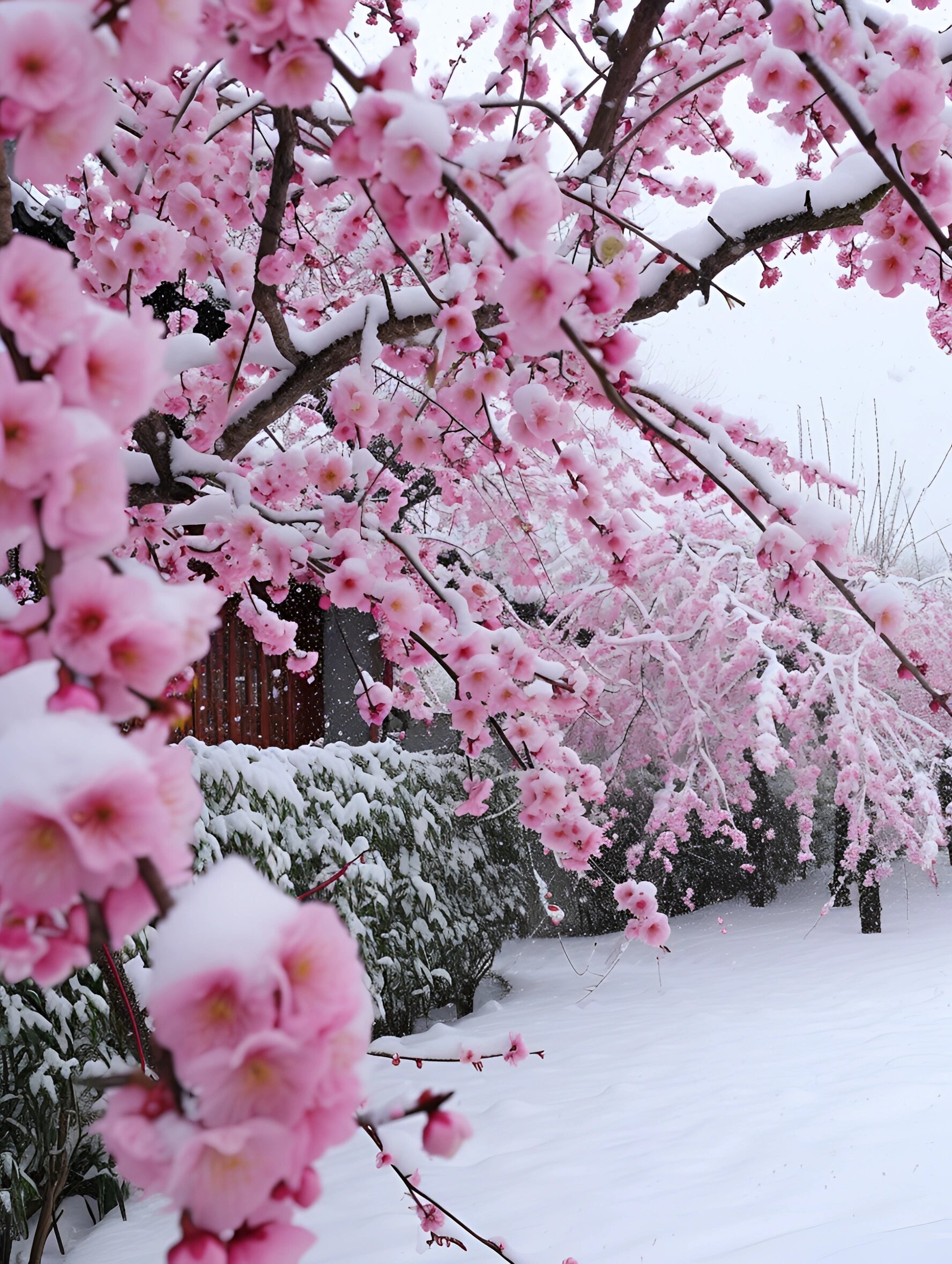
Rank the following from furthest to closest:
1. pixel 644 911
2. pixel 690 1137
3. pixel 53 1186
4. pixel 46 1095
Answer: pixel 690 1137 < pixel 46 1095 < pixel 53 1186 < pixel 644 911

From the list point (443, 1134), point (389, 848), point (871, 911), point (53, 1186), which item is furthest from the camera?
point (871, 911)

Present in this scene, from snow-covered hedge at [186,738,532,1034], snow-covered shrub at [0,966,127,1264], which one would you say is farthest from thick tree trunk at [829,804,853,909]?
snow-covered shrub at [0,966,127,1264]

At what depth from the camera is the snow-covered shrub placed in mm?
2545

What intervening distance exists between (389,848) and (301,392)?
10.8 feet

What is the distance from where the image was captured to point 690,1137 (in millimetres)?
2873

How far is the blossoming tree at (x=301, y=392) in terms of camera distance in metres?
0.42

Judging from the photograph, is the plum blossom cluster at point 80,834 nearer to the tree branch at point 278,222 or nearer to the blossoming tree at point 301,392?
the blossoming tree at point 301,392

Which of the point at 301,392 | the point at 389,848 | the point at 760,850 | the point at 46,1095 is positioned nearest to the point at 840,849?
the point at 760,850

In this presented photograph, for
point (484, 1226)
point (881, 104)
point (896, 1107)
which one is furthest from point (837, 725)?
point (881, 104)

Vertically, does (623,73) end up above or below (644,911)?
above

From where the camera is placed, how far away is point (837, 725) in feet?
20.9

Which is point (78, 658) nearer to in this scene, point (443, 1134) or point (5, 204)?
point (443, 1134)

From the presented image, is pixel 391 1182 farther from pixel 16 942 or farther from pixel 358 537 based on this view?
pixel 16 942

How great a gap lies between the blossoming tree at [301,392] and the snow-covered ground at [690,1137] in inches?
31.1
